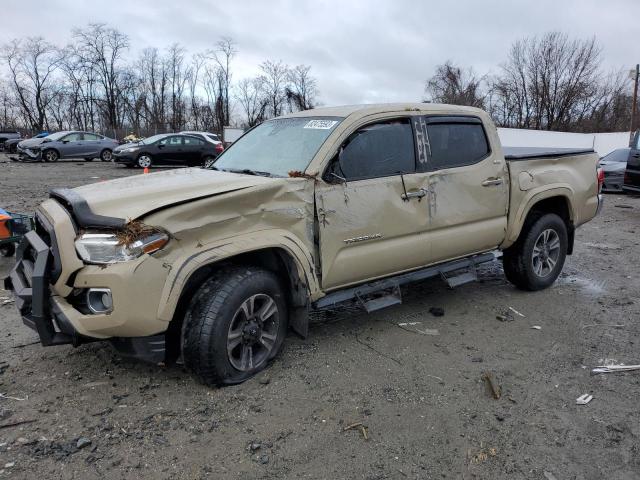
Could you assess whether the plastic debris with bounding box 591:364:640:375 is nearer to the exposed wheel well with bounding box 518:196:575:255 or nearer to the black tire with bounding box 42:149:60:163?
the exposed wheel well with bounding box 518:196:575:255

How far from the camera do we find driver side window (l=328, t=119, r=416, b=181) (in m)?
3.94

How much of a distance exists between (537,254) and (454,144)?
67.5 inches

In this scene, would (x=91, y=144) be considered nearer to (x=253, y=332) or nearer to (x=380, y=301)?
(x=380, y=301)

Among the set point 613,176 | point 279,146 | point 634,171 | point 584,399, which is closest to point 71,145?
point 613,176

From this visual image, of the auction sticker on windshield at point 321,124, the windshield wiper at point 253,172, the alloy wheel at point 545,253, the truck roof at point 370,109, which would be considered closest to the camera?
the windshield wiper at point 253,172

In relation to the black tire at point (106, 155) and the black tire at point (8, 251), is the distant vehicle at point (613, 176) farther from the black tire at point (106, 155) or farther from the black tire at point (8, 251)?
the black tire at point (106, 155)

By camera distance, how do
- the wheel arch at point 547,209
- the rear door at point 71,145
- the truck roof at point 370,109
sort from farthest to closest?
the rear door at point 71,145
the wheel arch at point 547,209
the truck roof at point 370,109

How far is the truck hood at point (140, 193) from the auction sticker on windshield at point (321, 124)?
0.72 meters

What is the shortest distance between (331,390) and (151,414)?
3.79 feet

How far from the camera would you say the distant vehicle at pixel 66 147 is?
76.3 feet

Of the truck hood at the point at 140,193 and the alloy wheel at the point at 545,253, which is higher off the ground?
the truck hood at the point at 140,193

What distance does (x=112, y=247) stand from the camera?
303 centimetres

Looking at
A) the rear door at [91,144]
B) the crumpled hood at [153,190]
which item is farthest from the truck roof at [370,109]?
the rear door at [91,144]

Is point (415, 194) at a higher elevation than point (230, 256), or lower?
higher
